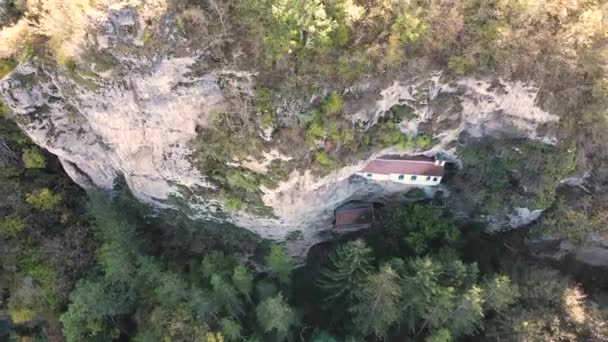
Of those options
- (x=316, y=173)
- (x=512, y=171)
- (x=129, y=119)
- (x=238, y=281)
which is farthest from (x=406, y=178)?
(x=129, y=119)

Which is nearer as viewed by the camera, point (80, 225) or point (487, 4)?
point (487, 4)

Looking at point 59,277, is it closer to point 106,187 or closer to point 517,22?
point 106,187

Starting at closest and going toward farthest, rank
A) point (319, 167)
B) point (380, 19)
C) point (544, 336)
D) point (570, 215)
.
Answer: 1. point (380, 19)
2. point (319, 167)
3. point (544, 336)
4. point (570, 215)

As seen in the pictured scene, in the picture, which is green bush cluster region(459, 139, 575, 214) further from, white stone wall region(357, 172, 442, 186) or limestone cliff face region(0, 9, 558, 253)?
white stone wall region(357, 172, 442, 186)

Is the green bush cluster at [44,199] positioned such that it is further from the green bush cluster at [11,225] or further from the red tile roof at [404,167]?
the red tile roof at [404,167]

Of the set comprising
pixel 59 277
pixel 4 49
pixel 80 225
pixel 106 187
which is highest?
pixel 4 49

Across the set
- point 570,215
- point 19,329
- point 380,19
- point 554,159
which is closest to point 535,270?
point 570,215

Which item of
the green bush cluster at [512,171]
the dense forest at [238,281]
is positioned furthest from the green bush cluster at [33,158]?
the green bush cluster at [512,171]
